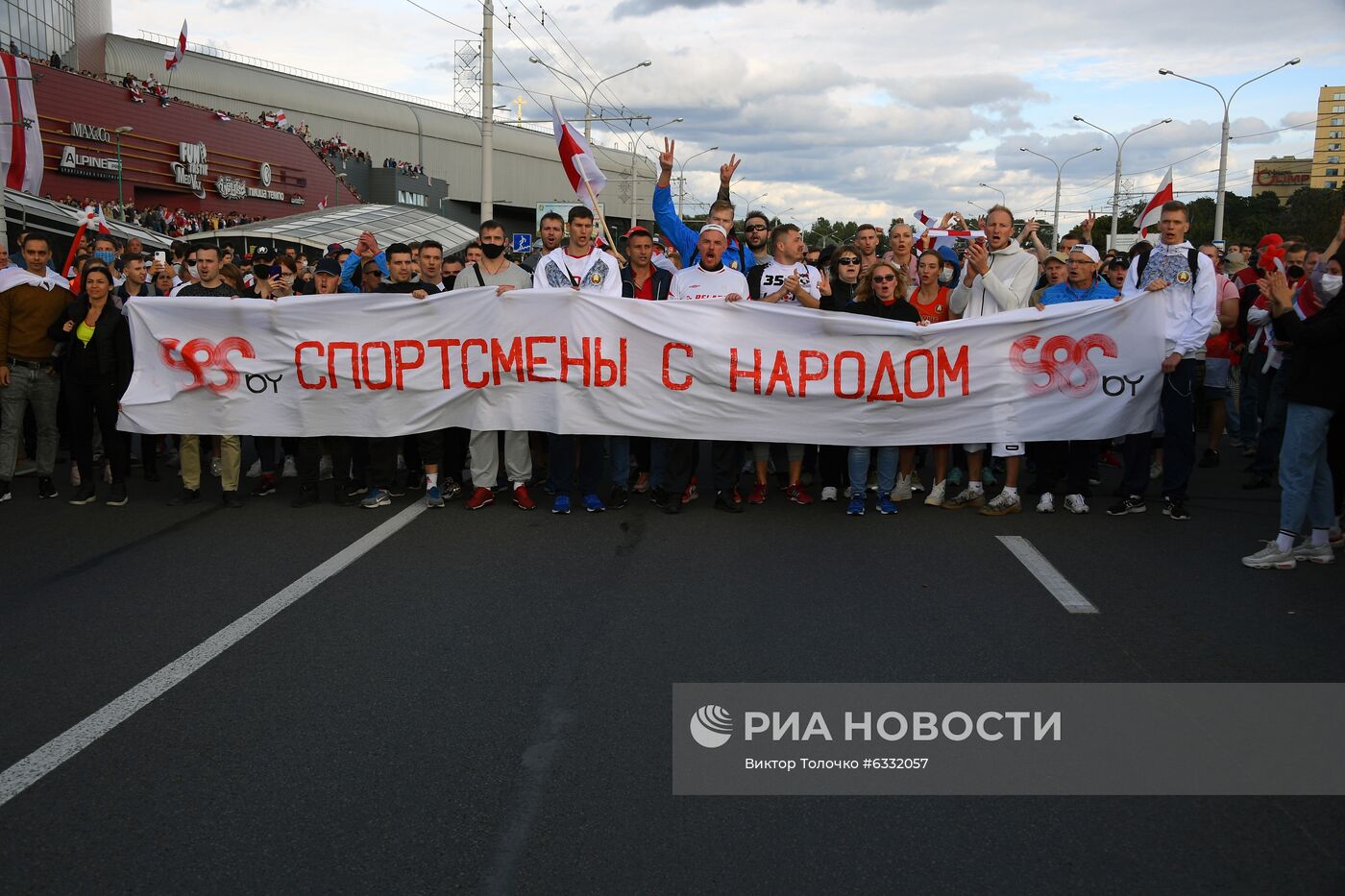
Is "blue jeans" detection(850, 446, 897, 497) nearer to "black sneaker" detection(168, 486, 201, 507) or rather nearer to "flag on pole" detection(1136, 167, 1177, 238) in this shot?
"flag on pole" detection(1136, 167, 1177, 238)

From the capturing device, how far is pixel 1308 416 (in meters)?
6.95

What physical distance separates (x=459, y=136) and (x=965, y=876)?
8344 cm

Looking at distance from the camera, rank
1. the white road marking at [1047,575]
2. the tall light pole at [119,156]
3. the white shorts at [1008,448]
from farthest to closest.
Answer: the tall light pole at [119,156] < the white shorts at [1008,448] < the white road marking at [1047,575]

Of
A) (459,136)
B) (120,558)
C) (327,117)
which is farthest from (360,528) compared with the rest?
(459,136)

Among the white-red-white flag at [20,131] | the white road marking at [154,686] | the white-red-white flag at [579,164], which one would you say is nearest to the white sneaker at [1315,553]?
the white road marking at [154,686]

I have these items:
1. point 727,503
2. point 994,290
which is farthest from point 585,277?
point 994,290

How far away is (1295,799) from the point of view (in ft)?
12.6

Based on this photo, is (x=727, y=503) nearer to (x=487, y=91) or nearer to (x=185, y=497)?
(x=185, y=497)

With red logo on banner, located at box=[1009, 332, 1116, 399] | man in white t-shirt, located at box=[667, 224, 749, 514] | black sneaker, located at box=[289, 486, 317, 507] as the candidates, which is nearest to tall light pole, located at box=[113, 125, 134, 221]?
black sneaker, located at box=[289, 486, 317, 507]

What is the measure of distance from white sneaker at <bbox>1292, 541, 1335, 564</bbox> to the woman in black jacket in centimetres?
860

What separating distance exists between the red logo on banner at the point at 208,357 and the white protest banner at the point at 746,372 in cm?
81

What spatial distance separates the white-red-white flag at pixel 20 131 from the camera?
47.0 ft

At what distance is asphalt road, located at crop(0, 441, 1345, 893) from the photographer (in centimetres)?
342

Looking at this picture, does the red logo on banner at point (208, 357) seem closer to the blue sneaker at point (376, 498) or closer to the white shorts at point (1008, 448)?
the blue sneaker at point (376, 498)
